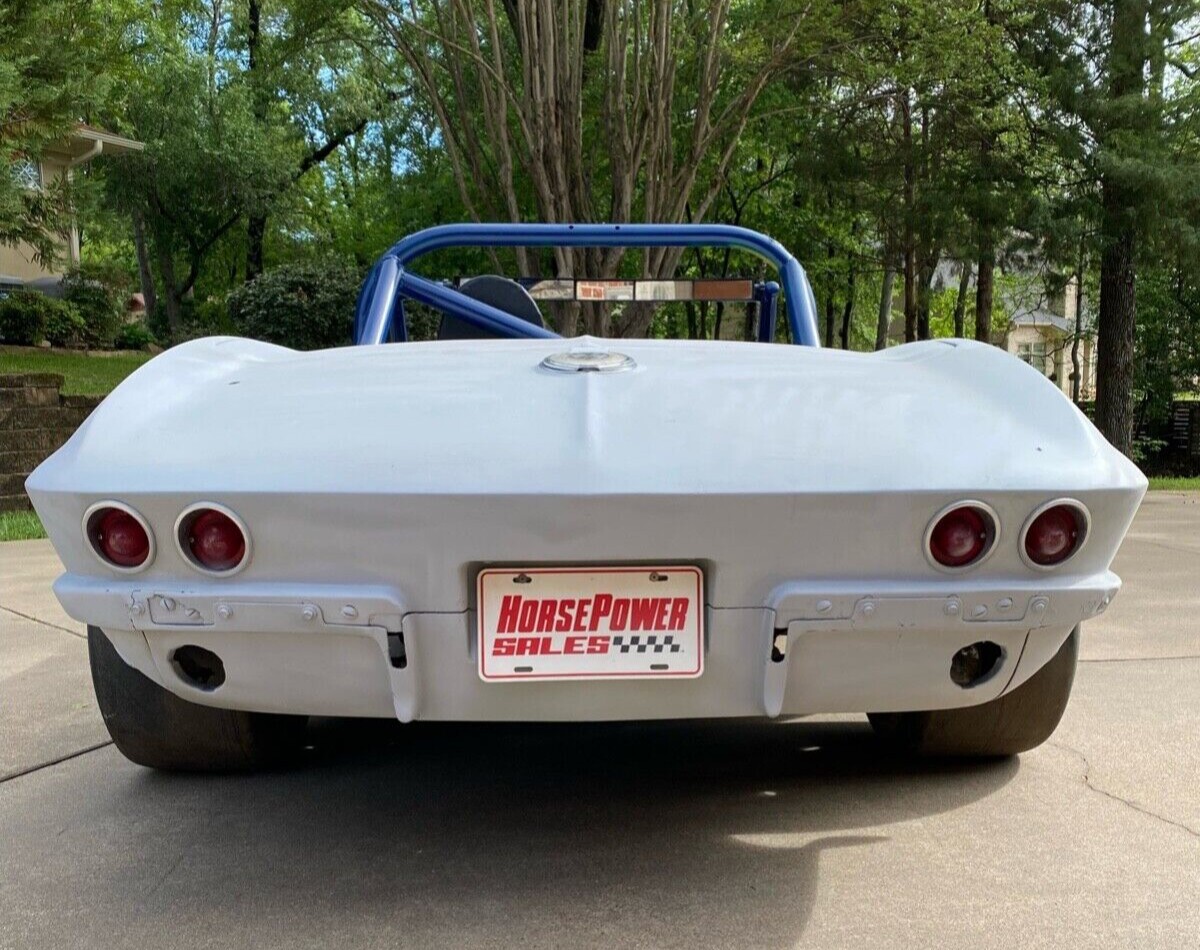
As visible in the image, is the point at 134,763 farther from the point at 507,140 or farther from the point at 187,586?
the point at 507,140

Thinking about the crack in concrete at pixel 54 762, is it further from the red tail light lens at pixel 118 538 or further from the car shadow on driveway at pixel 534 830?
the red tail light lens at pixel 118 538

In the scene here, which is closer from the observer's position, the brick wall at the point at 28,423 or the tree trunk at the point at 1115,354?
the brick wall at the point at 28,423

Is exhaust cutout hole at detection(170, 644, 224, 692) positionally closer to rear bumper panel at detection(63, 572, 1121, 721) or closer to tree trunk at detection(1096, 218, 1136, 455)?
rear bumper panel at detection(63, 572, 1121, 721)

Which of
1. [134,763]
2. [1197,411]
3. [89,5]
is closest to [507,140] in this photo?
[89,5]

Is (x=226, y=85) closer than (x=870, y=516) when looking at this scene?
No

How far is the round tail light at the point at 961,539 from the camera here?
188 cm

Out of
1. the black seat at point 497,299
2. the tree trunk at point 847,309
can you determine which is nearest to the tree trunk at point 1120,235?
the tree trunk at point 847,309

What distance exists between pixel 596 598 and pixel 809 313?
6.05ft

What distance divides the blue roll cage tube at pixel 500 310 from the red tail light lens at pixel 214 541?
4.96ft

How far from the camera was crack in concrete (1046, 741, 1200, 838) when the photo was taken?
2352 millimetres

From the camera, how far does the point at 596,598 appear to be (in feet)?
6.16

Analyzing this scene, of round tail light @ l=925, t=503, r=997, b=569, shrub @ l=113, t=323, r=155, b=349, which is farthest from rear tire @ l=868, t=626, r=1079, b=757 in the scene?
shrub @ l=113, t=323, r=155, b=349

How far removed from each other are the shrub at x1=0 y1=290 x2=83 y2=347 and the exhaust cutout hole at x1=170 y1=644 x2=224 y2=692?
15.7m

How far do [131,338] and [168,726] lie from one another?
18.3 meters
